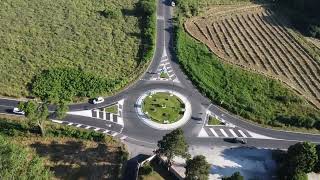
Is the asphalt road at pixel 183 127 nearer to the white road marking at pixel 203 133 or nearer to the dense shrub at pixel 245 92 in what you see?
the white road marking at pixel 203 133

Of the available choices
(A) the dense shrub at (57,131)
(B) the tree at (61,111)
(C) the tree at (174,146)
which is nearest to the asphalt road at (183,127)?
(A) the dense shrub at (57,131)

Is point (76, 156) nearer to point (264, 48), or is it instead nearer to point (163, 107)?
point (163, 107)

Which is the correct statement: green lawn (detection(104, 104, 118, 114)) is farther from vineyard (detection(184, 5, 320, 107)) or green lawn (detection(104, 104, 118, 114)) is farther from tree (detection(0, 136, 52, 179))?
vineyard (detection(184, 5, 320, 107))

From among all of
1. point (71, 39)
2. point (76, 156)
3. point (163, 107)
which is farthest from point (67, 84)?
point (163, 107)

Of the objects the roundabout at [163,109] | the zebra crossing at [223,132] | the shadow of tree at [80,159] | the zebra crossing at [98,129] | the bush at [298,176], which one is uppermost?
the roundabout at [163,109]

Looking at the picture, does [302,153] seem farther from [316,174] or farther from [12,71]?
[12,71]

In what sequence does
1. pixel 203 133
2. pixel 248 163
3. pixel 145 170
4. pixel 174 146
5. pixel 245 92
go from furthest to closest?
1. pixel 245 92
2. pixel 203 133
3. pixel 248 163
4. pixel 145 170
5. pixel 174 146

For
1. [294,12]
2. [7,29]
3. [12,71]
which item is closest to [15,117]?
[12,71]
